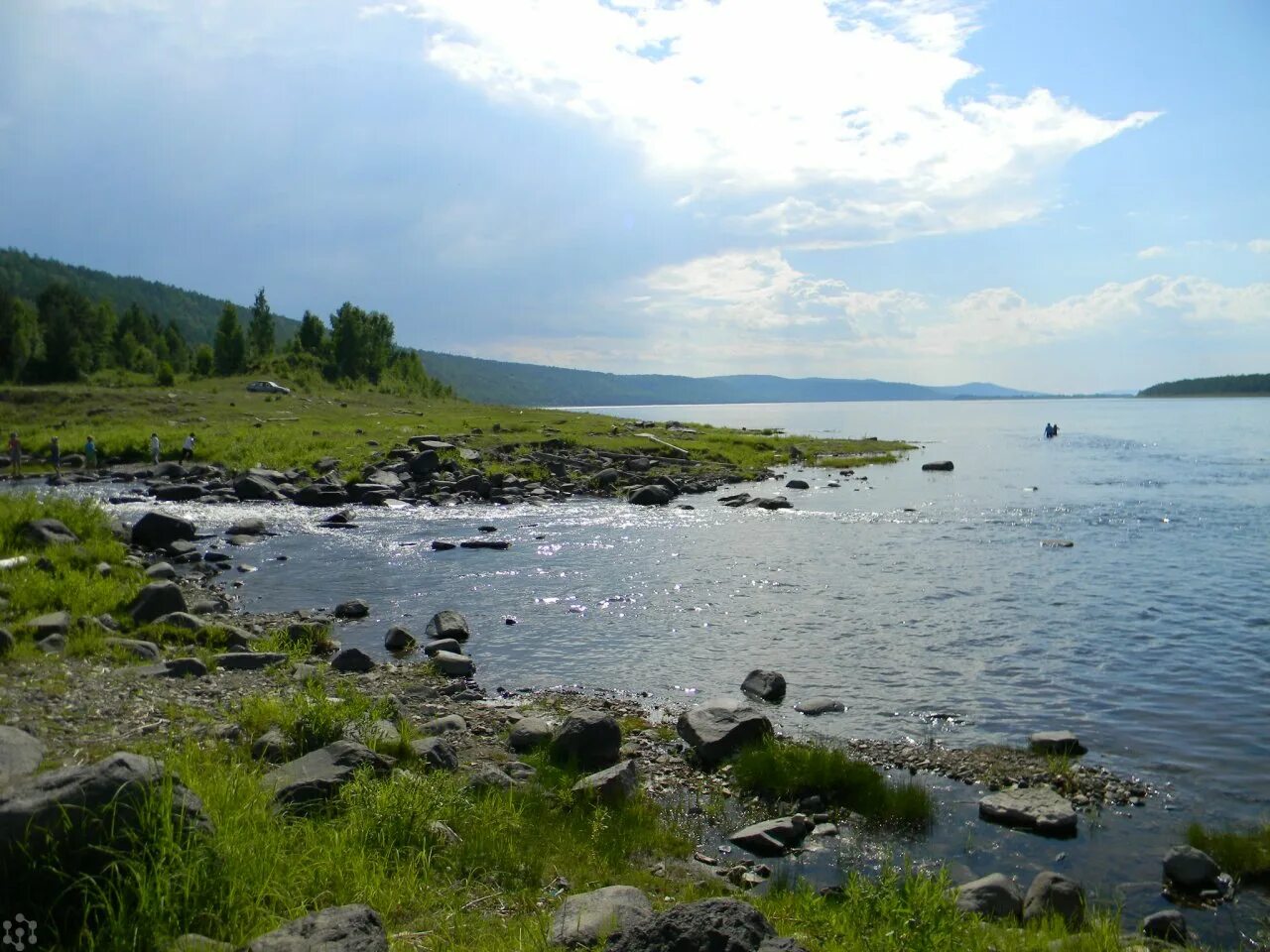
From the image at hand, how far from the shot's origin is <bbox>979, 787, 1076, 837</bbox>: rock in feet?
38.2

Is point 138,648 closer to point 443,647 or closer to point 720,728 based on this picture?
point 443,647

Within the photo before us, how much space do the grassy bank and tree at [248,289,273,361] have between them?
49.3 metres

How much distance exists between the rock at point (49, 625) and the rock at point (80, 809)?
11.6 meters

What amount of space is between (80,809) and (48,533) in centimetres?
2294

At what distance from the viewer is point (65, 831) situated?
6.60 m

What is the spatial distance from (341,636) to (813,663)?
11.4 meters

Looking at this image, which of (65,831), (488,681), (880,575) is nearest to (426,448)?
(880,575)

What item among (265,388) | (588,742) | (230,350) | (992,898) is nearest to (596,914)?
(992,898)

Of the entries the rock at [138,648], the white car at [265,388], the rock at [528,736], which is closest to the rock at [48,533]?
the rock at [138,648]

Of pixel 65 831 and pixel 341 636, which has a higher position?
pixel 65 831

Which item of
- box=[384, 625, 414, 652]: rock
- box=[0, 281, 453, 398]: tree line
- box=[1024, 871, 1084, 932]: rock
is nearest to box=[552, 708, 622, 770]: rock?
box=[1024, 871, 1084, 932]: rock

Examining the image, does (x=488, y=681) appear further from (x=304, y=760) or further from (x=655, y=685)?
(x=304, y=760)

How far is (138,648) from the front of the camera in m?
16.7

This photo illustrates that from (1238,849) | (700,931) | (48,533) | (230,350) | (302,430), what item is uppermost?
(230,350)
